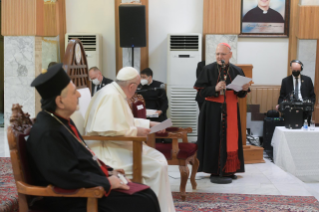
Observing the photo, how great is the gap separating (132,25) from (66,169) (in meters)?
4.94

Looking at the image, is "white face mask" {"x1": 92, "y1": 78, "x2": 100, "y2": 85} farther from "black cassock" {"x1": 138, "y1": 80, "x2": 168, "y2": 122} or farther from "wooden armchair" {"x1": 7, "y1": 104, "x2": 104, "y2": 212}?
"wooden armchair" {"x1": 7, "y1": 104, "x2": 104, "y2": 212}

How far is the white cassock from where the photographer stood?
3090 millimetres

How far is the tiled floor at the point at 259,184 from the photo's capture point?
454 centimetres

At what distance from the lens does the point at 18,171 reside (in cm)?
213

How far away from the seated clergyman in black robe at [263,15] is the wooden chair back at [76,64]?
5.25 meters

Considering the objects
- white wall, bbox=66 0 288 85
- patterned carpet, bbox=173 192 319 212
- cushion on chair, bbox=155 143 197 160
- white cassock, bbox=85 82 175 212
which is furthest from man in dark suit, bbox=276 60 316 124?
white cassock, bbox=85 82 175 212

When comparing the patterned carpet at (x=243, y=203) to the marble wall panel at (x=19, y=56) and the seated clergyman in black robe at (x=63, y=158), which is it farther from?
the marble wall panel at (x=19, y=56)

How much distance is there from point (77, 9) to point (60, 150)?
6.01 m

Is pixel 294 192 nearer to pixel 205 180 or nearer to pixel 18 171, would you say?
pixel 205 180

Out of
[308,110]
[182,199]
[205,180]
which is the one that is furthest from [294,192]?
[308,110]

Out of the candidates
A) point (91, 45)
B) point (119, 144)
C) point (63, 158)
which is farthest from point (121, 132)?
point (91, 45)

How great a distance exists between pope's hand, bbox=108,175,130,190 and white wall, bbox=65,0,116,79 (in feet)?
17.9

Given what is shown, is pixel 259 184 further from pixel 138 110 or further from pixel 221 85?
pixel 138 110

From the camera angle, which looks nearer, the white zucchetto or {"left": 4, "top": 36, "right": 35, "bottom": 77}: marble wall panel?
the white zucchetto
